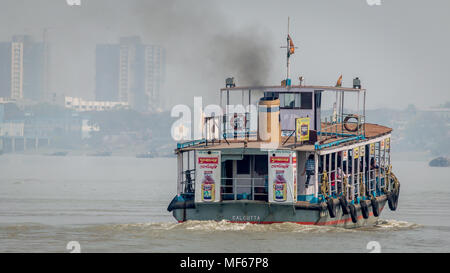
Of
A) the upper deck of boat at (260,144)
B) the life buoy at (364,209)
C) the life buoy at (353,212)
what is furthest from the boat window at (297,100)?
the life buoy at (353,212)

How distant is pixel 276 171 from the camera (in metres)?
34.8

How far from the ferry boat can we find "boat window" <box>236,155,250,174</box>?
0.06 ft

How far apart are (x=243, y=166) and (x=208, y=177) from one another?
187 centimetres

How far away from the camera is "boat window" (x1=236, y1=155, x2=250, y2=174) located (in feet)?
120

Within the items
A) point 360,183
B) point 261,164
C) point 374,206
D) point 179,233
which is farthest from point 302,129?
point 374,206

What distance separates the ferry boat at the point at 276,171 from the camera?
114 ft

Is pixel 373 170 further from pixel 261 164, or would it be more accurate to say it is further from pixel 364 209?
pixel 261 164

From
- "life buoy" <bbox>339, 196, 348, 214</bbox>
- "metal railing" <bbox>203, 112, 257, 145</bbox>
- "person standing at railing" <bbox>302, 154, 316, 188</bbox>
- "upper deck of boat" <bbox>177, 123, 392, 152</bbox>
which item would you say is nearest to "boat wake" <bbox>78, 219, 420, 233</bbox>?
"life buoy" <bbox>339, 196, 348, 214</bbox>

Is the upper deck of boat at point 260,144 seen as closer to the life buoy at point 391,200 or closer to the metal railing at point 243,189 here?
the metal railing at point 243,189

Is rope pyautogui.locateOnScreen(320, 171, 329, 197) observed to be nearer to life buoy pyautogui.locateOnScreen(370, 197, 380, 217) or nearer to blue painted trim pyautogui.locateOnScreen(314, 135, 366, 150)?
blue painted trim pyautogui.locateOnScreen(314, 135, 366, 150)
